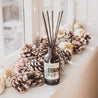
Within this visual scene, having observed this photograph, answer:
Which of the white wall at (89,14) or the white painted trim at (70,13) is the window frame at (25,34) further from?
the white wall at (89,14)

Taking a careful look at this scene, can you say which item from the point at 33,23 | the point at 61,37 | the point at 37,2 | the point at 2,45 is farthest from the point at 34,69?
the point at 61,37

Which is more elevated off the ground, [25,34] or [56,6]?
[56,6]

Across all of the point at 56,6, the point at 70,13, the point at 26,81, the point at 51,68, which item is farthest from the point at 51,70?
the point at 70,13

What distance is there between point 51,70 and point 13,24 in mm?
456

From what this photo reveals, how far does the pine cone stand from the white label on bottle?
0.04 meters

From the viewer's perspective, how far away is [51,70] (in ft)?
3.23

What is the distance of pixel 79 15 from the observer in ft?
7.34

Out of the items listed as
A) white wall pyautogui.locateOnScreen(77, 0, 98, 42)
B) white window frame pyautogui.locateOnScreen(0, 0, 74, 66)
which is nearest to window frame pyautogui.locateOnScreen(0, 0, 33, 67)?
white window frame pyautogui.locateOnScreen(0, 0, 74, 66)

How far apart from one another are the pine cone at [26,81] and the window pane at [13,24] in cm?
31

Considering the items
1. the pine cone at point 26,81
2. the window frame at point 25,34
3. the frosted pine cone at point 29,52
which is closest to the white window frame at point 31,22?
the window frame at point 25,34

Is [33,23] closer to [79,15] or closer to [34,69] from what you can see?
[34,69]

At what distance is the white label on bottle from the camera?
0.98m

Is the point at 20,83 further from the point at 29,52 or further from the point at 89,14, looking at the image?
the point at 89,14

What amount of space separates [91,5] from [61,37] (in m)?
0.65
